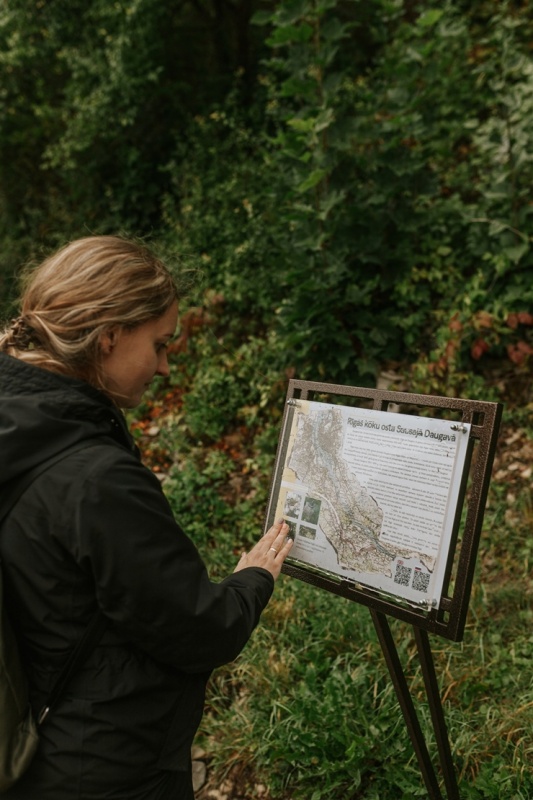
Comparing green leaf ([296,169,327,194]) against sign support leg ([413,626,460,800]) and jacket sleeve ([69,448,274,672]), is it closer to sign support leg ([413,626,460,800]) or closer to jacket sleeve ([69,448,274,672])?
sign support leg ([413,626,460,800])

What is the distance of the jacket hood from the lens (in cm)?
122

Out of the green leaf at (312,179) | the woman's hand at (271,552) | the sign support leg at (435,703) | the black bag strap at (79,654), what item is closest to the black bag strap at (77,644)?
the black bag strap at (79,654)

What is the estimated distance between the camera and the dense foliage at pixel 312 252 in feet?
8.87

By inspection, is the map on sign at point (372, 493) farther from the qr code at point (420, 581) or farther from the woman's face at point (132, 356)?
the woman's face at point (132, 356)

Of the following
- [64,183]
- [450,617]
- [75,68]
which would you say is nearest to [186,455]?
[450,617]

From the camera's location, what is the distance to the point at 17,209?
28.2 feet

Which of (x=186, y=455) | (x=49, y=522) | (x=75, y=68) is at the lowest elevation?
(x=186, y=455)

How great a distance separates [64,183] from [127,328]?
25.9ft

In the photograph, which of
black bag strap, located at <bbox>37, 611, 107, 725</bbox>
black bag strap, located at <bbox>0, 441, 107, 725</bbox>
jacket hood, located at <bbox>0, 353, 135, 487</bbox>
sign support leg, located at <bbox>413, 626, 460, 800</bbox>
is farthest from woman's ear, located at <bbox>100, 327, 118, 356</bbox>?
sign support leg, located at <bbox>413, 626, 460, 800</bbox>

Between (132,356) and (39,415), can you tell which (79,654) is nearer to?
(39,415)

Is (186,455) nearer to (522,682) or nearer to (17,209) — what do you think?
(522,682)

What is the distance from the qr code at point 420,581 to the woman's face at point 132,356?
0.89 m

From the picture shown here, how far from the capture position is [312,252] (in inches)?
176

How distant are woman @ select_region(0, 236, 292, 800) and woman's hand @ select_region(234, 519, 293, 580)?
20 cm
